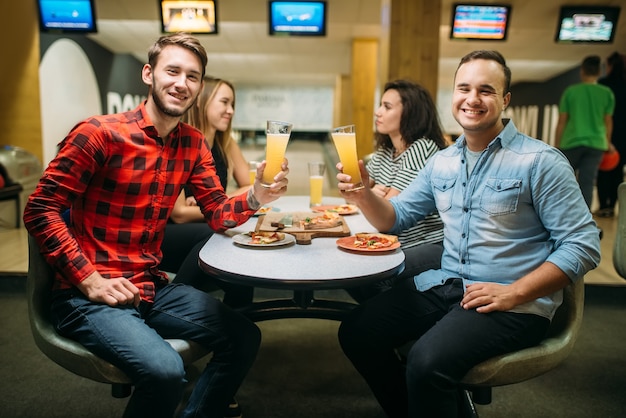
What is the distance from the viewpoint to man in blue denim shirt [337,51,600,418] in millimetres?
1450

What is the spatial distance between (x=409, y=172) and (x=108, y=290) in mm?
1339

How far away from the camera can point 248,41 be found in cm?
930

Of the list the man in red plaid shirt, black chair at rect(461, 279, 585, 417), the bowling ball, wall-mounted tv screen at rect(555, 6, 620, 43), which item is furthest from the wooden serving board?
wall-mounted tv screen at rect(555, 6, 620, 43)

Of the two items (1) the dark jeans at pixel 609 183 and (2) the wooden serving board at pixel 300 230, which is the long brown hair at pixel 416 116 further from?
(1) the dark jeans at pixel 609 183

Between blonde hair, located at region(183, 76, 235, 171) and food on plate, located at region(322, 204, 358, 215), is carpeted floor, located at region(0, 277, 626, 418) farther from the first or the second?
blonde hair, located at region(183, 76, 235, 171)

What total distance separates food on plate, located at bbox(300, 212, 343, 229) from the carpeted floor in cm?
76

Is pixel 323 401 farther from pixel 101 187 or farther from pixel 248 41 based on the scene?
pixel 248 41

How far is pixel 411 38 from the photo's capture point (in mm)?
4645

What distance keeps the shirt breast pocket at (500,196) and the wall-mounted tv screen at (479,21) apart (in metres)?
5.33

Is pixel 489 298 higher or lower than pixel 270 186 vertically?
lower

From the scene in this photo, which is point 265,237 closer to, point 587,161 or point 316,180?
point 316,180

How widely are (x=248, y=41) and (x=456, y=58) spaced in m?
4.26

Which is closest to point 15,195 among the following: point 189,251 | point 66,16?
point 66,16

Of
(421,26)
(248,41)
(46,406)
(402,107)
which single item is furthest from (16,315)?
(248,41)
